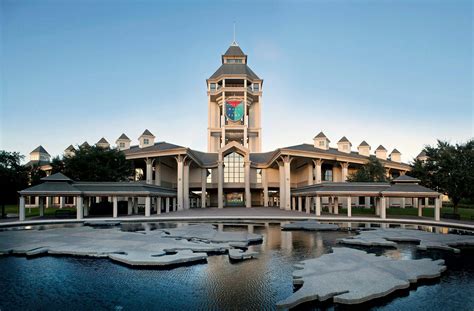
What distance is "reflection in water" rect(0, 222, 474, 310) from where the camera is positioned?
10969 millimetres

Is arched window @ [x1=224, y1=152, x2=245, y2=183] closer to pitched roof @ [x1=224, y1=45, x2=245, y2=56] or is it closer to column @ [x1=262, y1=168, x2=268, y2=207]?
column @ [x1=262, y1=168, x2=268, y2=207]

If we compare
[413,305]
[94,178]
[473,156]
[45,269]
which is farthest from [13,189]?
[473,156]

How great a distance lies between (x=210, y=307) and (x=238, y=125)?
68.4 meters

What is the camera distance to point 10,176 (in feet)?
133

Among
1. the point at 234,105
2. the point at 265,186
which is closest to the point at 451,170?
the point at 265,186

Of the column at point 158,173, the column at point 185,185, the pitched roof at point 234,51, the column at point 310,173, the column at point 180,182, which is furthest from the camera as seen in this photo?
the pitched roof at point 234,51

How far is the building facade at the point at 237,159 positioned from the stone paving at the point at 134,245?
98.5ft

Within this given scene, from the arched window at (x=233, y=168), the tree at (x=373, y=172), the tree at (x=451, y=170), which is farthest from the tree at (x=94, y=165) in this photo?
the tree at (x=451, y=170)

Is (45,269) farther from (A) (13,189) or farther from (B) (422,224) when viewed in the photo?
(B) (422,224)

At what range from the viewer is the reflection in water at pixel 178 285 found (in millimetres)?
10969

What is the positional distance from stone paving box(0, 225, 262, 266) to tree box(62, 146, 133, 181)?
23547 mm

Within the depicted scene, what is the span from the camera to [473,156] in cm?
4078

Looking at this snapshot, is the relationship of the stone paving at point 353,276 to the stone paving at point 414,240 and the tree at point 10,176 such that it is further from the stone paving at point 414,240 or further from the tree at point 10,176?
the tree at point 10,176

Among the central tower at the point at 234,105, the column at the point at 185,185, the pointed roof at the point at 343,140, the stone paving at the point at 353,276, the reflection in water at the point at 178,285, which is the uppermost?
the central tower at the point at 234,105
